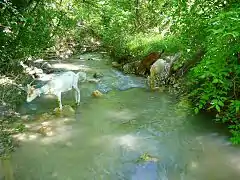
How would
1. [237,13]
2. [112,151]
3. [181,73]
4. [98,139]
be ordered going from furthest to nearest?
[181,73] < [98,139] < [112,151] < [237,13]

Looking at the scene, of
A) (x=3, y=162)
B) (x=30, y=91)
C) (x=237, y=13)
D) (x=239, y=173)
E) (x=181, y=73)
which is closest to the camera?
(x=237, y=13)

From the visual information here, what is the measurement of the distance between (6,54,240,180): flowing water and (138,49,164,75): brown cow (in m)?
3.17

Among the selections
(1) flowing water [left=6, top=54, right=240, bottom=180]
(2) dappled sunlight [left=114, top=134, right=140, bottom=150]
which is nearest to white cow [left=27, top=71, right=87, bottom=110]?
(1) flowing water [left=6, top=54, right=240, bottom=180]

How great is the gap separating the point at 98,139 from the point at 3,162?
6.52 ft

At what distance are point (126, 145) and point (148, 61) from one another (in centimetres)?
672

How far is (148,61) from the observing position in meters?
13.5

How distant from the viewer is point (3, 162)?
6387mm

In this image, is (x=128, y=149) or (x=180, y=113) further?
(x=180, y=113)

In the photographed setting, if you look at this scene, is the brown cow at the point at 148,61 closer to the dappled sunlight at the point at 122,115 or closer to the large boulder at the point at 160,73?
the large boulder at the point at 160,73

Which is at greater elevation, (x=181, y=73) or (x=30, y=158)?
(x=181, y=73)

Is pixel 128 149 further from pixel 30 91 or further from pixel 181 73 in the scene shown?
pixel 181 73

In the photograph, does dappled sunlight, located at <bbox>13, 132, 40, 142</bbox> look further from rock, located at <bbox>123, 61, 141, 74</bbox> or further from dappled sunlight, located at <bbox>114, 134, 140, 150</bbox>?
rock, located at <bbox>123, 61, 141, 74</bbox>

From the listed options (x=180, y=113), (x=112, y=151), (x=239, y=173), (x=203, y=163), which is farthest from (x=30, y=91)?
(x=239, y=173)

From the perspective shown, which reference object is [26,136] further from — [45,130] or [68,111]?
[68,111]
